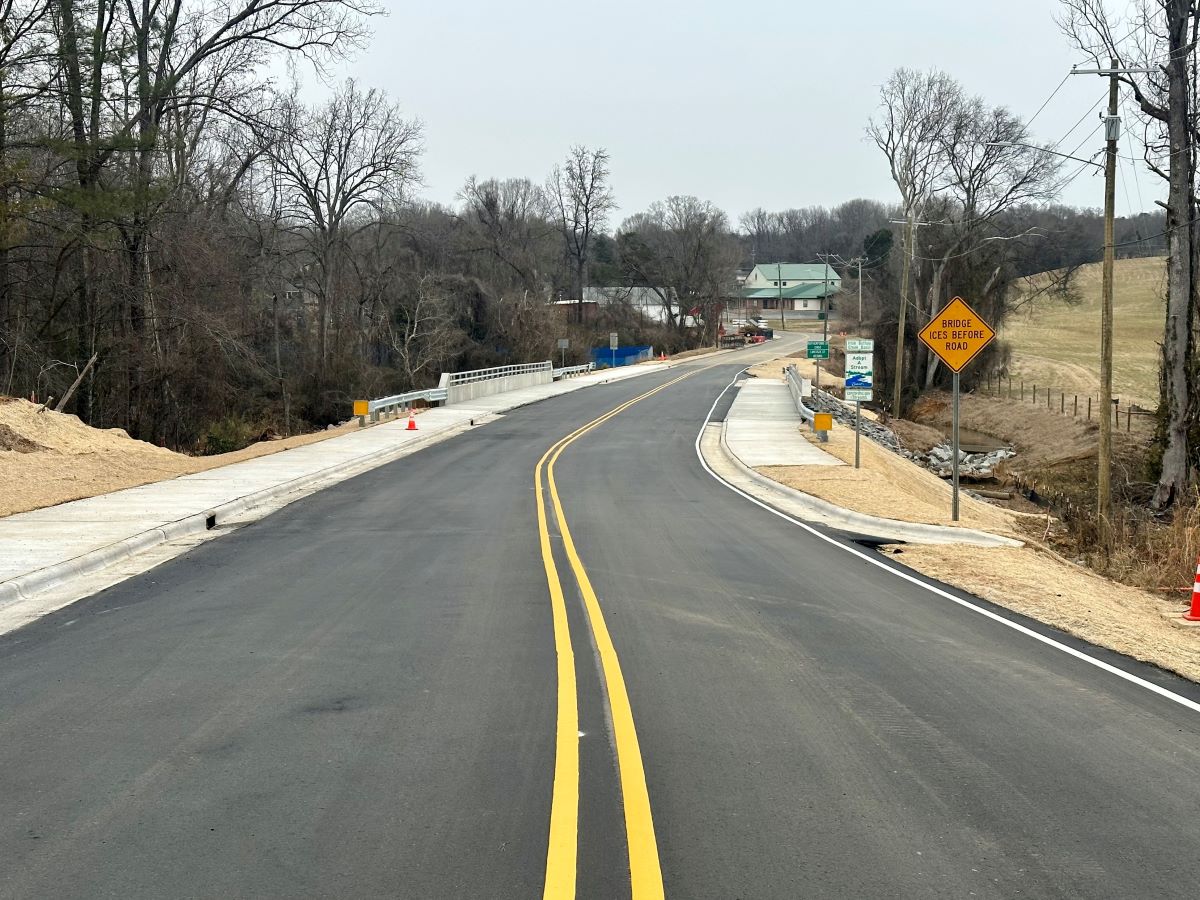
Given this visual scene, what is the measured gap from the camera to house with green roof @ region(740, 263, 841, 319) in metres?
167

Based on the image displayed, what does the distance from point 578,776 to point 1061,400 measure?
175ft

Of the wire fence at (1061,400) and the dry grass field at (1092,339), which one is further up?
the dry grass field at (1092,339)

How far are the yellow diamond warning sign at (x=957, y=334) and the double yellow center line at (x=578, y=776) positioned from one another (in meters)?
9.43

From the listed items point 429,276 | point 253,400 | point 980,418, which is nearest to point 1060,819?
point 253,400

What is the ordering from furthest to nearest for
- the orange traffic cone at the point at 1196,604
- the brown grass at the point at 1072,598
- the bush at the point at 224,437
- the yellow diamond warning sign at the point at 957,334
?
the bush at the point at 224,437 → the yellow diamond warning sign at the point at 957,334 → the orange traffic cone at the point at 1196,604 → the brown grass at the point at 1072,598

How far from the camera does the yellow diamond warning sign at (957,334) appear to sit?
16.9 metres

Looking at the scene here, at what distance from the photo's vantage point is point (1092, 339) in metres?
85.5

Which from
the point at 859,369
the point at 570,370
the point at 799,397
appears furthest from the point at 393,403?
the point at 570,370

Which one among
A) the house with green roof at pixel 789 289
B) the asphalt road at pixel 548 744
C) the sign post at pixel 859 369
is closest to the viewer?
the asphalt road at pixel 548 744

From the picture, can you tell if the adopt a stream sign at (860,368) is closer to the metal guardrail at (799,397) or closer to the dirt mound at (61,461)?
the metal guardrail at (799,397)

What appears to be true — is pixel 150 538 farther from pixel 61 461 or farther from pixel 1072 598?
pixel 1072 598

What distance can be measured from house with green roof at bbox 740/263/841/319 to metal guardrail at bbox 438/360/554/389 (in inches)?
4236

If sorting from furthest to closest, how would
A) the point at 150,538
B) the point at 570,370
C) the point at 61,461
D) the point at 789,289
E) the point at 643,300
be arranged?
the point at 789,289 < the point at 643,300 < the point at 570,370 < the point at 61,461 < the point at 150,538

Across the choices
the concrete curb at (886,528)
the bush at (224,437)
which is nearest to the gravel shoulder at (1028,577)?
the concrete curb at (886,528)
